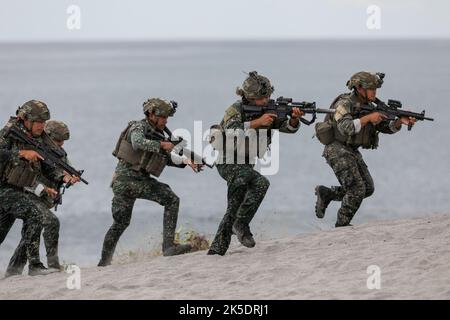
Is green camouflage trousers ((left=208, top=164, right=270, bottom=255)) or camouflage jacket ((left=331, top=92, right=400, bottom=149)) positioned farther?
camouflage jacket ((left=331, top=92, right=400, bottom=149))

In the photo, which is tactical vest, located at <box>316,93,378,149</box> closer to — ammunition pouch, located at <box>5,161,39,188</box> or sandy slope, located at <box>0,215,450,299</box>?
sandy slope, located at <box>0,215,450,299</box>

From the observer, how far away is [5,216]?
1586cm

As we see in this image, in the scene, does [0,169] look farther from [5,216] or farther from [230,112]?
[230,112]

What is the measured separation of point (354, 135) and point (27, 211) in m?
4.12

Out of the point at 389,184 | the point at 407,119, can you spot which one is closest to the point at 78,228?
the point at 389,184

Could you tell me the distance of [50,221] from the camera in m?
15.7

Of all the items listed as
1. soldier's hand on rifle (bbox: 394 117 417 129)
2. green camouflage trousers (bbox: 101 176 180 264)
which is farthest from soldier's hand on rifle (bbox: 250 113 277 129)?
soldier's hand on rifle (bbox: 394 117 417 129)

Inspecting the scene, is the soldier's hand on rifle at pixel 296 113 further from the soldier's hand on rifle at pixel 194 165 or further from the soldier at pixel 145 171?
the soldier at pixel 145 171

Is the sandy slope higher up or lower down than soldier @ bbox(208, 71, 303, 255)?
lower down

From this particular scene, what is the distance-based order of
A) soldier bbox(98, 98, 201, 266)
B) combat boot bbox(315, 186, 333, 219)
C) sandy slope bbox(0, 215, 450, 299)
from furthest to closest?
combat boot bbox(315, 186, 333, 219), soldier bbox(98, 98, 201, 266), sandy slope bbox(0, 215, 450, 299)

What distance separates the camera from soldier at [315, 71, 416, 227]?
16.8 metres

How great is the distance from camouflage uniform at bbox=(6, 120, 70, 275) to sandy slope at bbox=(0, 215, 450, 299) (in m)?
0.33

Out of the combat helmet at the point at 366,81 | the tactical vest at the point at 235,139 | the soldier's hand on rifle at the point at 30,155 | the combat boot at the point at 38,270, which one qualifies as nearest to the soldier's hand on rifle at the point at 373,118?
the combat helmet at the point at 366,81
